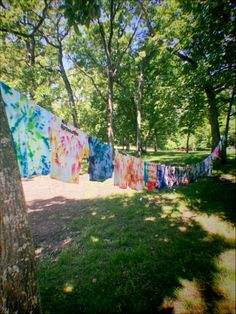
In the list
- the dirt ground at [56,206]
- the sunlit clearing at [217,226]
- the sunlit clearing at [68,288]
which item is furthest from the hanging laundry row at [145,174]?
the sunlit clearing at [68,288]

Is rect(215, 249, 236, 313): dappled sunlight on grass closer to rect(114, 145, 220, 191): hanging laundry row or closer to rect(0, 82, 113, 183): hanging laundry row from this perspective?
rect(114, 145, 220, 191): hanging laundry row

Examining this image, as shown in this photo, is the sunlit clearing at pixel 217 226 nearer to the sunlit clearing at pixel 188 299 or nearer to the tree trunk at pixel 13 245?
the sunlit clearing at pixel 188 299

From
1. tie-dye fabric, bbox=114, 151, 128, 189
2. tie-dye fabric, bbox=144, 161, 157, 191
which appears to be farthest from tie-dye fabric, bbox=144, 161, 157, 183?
tie-dye fabric, bbox=114, 151, 128, 189

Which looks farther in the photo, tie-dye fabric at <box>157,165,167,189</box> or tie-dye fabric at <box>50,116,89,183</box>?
tie-dye fabric at <box>157,165,167,189</box>

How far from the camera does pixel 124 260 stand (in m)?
3.78

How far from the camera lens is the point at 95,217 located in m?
6.00

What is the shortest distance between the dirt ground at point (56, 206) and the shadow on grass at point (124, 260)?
0.06 meters

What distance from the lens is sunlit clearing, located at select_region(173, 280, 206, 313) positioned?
2.73 meters

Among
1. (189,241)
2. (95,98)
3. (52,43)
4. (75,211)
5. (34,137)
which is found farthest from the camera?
(95,98)

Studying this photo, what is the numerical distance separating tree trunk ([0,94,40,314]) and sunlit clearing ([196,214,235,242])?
4.73 meters

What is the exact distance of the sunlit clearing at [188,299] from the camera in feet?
8.96

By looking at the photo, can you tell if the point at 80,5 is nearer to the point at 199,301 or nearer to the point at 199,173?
the point at 199,301

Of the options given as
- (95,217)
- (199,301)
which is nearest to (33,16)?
(95,217)

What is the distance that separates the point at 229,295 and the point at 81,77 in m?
15.5
